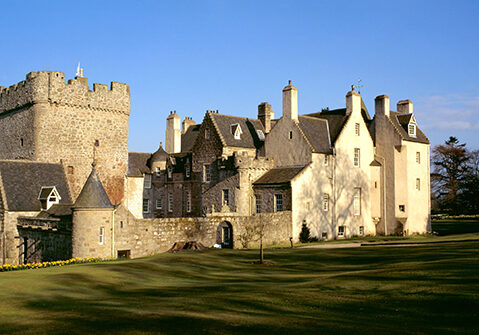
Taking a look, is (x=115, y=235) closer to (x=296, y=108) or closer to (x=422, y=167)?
(x=296, y=108)

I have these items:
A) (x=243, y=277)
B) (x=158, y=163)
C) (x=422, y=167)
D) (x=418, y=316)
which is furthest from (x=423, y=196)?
(x=418, y=316)

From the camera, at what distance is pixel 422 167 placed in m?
48.1

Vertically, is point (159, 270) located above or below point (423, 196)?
below

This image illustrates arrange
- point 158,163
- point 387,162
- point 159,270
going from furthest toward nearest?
1. point 158,163
2. point 387,162
3. point 159,270

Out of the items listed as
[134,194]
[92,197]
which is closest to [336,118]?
[134,194]

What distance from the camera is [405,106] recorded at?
5022 cm

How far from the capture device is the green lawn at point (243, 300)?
11289mm

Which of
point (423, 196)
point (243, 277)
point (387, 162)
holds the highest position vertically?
point (387, 162)

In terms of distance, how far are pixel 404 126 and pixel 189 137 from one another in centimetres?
2704

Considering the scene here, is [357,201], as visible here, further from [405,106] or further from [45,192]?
[45,192]

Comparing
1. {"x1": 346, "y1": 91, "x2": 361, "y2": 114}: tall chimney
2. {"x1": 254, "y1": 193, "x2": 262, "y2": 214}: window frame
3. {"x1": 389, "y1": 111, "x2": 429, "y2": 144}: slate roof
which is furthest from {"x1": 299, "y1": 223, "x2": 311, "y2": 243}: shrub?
{"x1": 389, "y1": 111, "x2": 429, "y2": 144}: slate roof

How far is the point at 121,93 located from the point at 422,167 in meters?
29.1

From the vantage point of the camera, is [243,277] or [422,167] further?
[422,167]

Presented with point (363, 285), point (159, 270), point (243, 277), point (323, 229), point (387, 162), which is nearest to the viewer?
point (363, 285)
